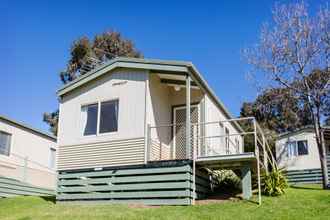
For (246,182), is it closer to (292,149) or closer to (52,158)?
(52,158)

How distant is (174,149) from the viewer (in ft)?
48.2

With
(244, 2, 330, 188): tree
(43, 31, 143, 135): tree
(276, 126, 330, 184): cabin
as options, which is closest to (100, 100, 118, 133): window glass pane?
(244, 2, 330, 188): tree

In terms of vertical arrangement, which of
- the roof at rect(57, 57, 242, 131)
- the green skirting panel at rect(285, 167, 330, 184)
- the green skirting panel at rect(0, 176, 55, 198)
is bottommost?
the green skirting panel at rect(0, 176, 55, 198)

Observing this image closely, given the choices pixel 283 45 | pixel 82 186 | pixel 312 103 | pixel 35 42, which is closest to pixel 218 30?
pixel 283 45

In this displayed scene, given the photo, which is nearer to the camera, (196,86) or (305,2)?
(196,86)

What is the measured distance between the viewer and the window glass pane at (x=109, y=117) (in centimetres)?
1376

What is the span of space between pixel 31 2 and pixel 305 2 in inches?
512

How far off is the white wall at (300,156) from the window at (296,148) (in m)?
0.22

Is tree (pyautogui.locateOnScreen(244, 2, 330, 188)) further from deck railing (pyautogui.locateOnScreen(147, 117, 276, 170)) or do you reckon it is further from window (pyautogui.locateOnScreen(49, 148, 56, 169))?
window (pyautogui.locateOnScreen(49, 148, 56, 169))

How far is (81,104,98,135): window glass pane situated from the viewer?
14211 mm

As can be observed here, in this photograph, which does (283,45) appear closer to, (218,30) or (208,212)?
(218,30)

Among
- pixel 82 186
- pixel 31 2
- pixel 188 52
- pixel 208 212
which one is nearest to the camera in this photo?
pixel 208 212

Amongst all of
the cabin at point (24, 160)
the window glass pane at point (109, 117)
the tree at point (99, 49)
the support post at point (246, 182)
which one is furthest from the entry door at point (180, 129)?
the tree at point (99, 49)

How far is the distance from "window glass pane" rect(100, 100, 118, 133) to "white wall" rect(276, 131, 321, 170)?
16.4 m
